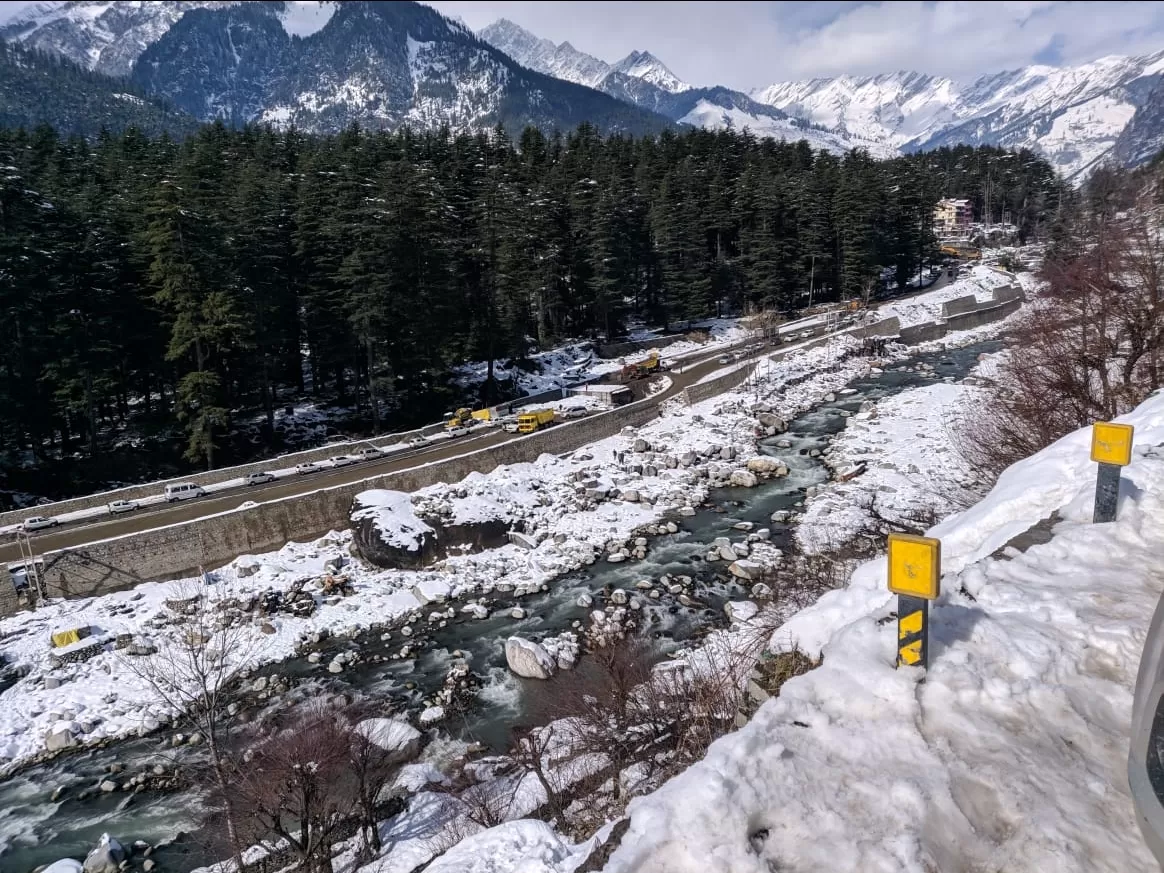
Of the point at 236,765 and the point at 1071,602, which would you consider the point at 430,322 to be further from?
the point at 1071,602

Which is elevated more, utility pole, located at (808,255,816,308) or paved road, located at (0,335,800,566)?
utility pole, located at (808,255,816,308)

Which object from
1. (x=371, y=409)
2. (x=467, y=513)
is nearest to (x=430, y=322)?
(x=371, y=409)

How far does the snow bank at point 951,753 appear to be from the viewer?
3.48 metres

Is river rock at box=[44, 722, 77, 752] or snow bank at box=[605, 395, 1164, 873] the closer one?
snow bank at box=[605, 395, 1164, 873]

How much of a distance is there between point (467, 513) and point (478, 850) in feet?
53.1

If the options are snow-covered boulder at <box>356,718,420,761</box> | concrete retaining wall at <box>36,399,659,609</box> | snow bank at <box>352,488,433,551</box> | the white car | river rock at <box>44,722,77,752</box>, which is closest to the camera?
snow-covered boulder at <box>356,718,420,761</box>

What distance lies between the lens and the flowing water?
11586mm

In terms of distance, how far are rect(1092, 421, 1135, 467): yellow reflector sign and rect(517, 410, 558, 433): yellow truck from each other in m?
23.8

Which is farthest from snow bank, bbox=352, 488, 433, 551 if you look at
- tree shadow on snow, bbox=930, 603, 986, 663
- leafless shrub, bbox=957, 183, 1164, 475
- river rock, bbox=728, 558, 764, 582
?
tree shadow on snow, bbox=930, 603, 986, 663

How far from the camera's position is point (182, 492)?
22.8 meters

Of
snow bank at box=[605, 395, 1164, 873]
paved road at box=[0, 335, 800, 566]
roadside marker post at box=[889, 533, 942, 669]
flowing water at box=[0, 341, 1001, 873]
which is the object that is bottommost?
flowing water at box=[0, 341, 1001, 873]

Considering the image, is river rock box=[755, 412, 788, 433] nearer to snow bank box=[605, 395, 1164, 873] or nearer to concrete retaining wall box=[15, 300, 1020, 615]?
concrete retaining wall box=[15, 300, 1020, 615]

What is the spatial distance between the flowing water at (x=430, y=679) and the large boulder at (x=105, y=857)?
517 millimetres

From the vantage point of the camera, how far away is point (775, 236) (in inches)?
2096
